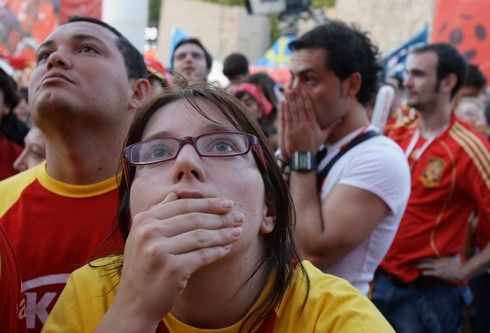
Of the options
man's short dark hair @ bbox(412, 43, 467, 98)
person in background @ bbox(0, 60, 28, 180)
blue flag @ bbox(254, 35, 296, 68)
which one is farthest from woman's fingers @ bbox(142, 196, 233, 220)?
blue flag @ bbox(254, 35, 296, 68)

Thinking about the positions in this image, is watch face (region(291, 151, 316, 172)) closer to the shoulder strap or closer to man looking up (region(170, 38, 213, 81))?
the shoulder strap

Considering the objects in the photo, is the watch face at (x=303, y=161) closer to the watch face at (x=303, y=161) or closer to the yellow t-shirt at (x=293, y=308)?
the watch face at (x=303, y=161)

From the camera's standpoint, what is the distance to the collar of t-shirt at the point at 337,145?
2.95 meters

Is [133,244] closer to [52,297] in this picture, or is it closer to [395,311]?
[52,297]

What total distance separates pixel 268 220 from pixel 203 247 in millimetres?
418

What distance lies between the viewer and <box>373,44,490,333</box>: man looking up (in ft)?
12.8

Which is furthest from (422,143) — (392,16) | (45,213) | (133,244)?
(392,16)

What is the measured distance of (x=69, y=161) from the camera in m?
2.45

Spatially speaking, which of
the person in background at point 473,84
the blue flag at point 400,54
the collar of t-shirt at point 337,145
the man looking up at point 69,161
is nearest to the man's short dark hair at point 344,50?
the collar of t-shirt at point 337,145

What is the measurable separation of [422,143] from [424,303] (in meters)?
1.00

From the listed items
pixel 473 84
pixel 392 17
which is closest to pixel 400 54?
pixel 473 84

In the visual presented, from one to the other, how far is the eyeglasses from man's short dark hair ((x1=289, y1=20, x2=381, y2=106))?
1.41 m

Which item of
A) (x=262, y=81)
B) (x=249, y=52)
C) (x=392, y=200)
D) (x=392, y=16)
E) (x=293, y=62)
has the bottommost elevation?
(x=249, y=52)

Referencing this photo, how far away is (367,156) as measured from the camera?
9.13 feet
